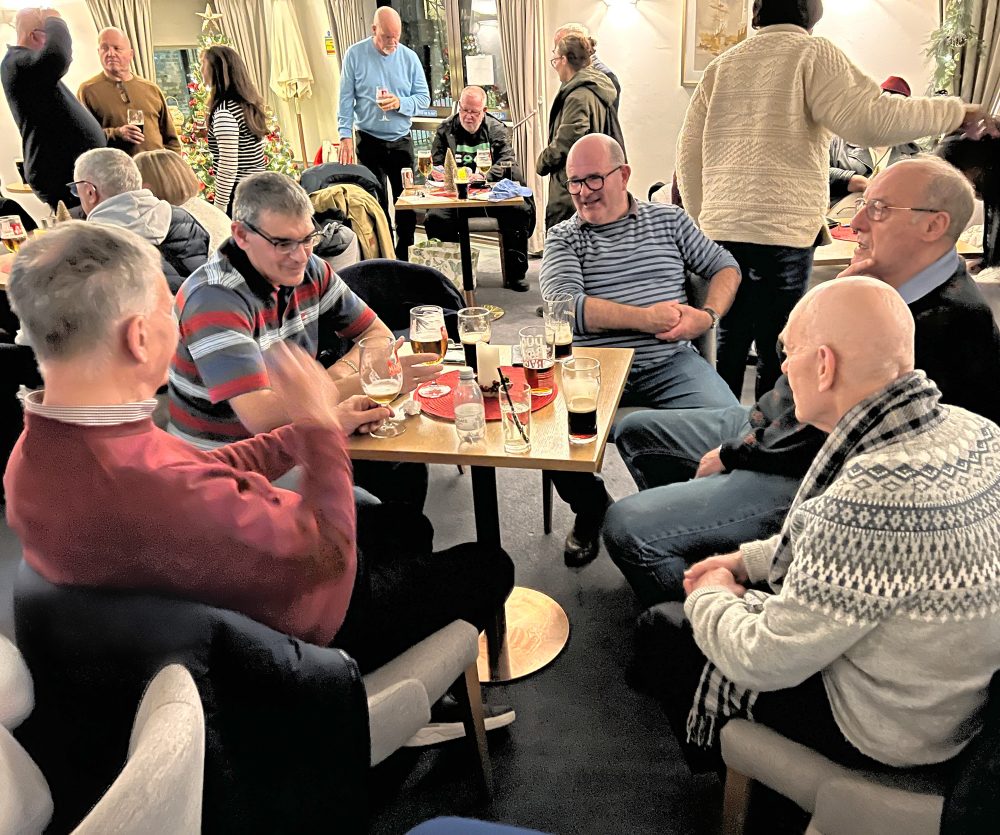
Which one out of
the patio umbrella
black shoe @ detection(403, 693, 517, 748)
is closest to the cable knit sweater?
black shoe @ detection(403, 693, 517, 748)

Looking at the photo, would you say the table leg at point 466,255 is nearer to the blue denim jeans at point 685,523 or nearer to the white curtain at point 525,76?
the white curtain at point 525,76

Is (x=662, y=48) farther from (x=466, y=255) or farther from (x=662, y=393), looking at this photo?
(x=662, y=393)

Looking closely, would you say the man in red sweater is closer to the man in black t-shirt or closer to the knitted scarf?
the knitted scarf

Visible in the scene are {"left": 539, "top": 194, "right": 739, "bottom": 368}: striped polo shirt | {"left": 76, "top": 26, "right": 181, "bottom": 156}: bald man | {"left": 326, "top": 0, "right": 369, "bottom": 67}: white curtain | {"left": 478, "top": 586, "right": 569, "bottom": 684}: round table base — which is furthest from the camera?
{"left": 326, "top": 0, "right": 369, "bottom": 67}: white curtain

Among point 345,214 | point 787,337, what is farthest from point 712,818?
point 345,214

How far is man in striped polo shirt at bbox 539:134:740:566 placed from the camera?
253 cm

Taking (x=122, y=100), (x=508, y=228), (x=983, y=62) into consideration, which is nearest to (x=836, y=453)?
(x=508, y=228)

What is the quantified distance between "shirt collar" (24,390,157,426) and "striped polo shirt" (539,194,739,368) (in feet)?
5.48

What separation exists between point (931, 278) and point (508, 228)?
13.1ft

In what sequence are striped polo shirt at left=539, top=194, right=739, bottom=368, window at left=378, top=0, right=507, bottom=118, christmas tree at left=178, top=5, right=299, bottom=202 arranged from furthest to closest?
window at left=378, top=0, right=507, bottom=118, christmas tree at left=178, top=5, right=299, bottom=202, striped polo shirt at left=539, top=194, right=739, bottom=368

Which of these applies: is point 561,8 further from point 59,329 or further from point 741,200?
point 59,329

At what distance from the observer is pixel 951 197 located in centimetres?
172

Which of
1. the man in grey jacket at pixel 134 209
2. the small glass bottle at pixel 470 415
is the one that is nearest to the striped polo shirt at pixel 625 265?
the small glass bottle at pixel 470 415

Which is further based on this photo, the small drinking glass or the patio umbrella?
the patio umbrella
